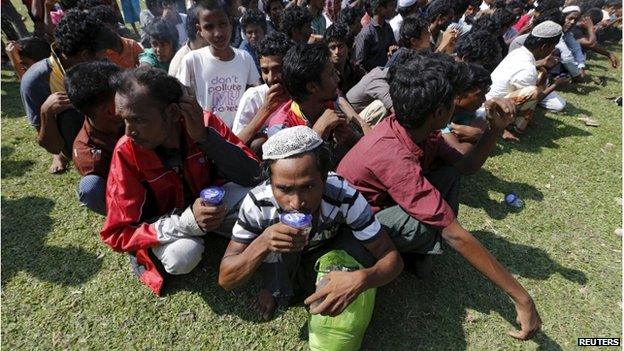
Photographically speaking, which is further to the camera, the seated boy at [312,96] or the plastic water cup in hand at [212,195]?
the seated boy at [312,96]

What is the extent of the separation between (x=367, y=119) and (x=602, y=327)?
2537mm

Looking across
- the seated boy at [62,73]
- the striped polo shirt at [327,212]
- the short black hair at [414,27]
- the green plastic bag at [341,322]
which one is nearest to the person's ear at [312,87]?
the striped polo shirt at [327,212]

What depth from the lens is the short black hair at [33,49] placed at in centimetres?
431

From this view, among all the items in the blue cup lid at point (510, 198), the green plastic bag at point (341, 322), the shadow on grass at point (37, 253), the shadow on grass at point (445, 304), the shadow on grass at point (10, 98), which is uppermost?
the green plastic bag at point (341, 322)

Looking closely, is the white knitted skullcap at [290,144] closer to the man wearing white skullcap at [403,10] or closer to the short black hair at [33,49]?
the short black hair at [33,49]

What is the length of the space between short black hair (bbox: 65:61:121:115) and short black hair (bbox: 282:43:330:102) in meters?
1.21

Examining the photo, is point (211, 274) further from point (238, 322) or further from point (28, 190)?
point (28, 190)

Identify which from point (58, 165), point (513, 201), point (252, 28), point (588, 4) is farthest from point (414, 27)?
point (588, 4)

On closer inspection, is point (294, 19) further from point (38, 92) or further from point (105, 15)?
point (38, 92)

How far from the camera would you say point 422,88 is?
2334 mm

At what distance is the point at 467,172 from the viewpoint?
307cm

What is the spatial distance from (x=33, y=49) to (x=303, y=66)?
353cm

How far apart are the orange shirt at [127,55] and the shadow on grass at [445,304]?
3.66m

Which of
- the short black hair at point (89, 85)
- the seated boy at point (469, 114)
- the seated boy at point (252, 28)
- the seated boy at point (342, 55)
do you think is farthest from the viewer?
the seated boy at point (252, 28)
